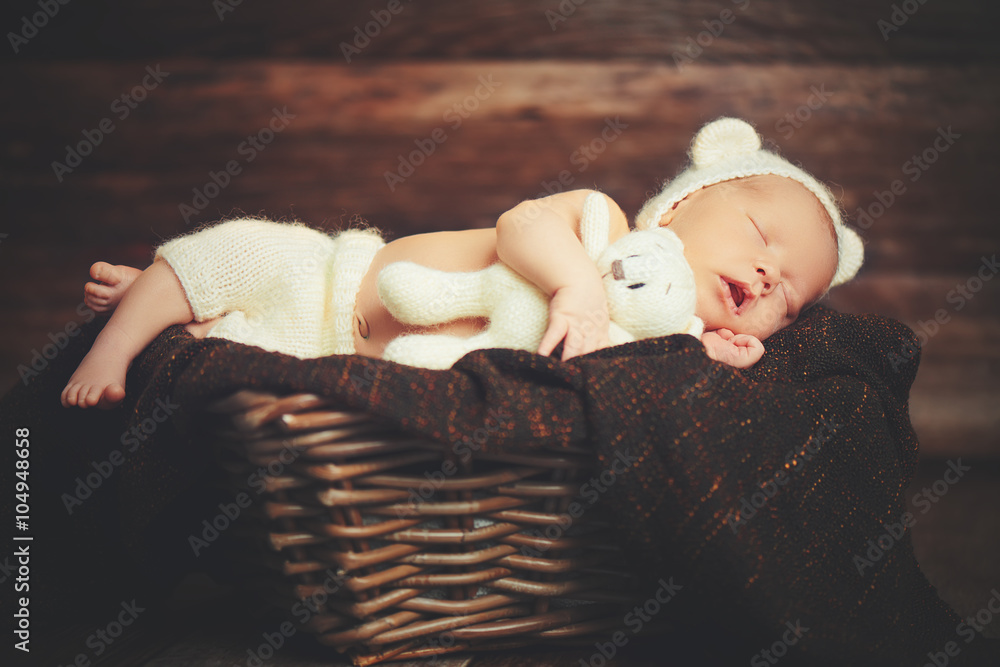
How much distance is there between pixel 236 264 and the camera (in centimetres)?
108

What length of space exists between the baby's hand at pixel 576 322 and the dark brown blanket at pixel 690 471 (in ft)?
0.12

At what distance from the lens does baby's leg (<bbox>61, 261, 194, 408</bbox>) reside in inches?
36.6

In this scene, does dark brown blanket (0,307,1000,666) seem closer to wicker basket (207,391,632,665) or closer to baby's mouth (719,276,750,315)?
wicker basket (207,391,632,665)

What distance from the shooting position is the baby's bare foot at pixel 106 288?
3.69 feet

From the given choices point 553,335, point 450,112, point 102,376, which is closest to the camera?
point 553,335

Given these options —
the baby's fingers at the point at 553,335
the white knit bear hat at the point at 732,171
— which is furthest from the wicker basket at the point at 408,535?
the white knit bear hat at the point at 732,171

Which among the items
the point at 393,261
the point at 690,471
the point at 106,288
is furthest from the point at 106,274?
the point at 690,471

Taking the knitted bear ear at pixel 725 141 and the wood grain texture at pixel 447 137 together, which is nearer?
the knitted bear ear at pixel 725 141

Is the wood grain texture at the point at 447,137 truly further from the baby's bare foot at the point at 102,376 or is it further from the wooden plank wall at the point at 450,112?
the baby's bare foot at the point at 102,376

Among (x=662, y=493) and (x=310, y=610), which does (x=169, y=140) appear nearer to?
(x=310, y=610)

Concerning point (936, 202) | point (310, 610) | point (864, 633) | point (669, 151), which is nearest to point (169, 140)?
point (669, 151)

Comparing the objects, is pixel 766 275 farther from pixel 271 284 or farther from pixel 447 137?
pixel 447 137

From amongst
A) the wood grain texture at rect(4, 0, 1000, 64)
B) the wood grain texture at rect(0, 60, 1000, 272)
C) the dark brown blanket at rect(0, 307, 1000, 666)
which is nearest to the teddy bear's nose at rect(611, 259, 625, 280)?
the dark brown blanket at rect(0, 307, 1000, 666)

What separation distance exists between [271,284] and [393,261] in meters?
0.19
